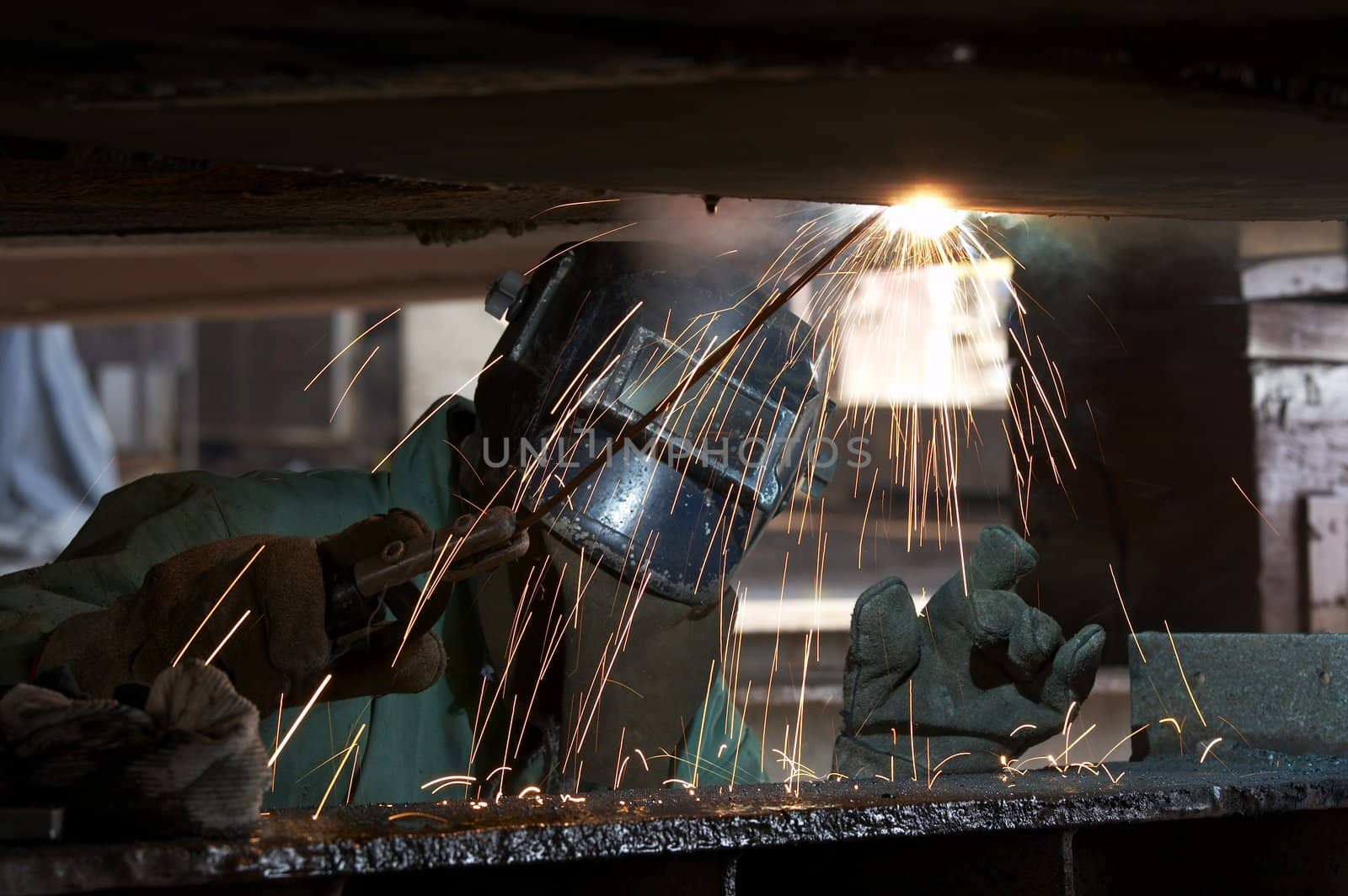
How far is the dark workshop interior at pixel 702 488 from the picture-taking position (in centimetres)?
125

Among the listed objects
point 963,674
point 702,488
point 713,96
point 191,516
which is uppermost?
point 713,96

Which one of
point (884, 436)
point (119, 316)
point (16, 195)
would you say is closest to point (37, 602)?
point (16, 195)

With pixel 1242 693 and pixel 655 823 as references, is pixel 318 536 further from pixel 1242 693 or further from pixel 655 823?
pixel 1242 693

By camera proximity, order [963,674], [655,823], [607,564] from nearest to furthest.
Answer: [655,823] → [963,674] → [607,564]

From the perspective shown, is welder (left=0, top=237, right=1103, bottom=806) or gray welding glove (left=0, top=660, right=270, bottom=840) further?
welder (left=0, top=237, right=1103, bottom=806)

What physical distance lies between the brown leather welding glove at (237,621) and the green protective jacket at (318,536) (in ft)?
0.70

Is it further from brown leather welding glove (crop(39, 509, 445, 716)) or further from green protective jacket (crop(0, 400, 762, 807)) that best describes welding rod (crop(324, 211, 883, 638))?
green protective jacket (crop(0, 400, 762, 807))

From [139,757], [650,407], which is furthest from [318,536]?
[139,757]

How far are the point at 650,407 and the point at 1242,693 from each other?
1.25 meters

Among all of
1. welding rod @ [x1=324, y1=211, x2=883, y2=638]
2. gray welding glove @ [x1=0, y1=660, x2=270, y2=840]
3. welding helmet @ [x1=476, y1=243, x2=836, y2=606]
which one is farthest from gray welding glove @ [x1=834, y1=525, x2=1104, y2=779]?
gray welding glove @ [x1=0, y1=660, x2=270, y2=840]

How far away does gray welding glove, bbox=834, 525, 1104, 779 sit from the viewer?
235cm

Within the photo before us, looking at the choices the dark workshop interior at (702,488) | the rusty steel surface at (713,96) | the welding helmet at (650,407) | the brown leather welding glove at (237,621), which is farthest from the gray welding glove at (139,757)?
the welding helmet at (650,407)


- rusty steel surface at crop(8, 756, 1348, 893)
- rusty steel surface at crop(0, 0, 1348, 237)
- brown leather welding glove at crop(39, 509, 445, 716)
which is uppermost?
rusty steel surface at crop(0, 0, 1348, 237)

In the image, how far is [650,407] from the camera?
265 cm
